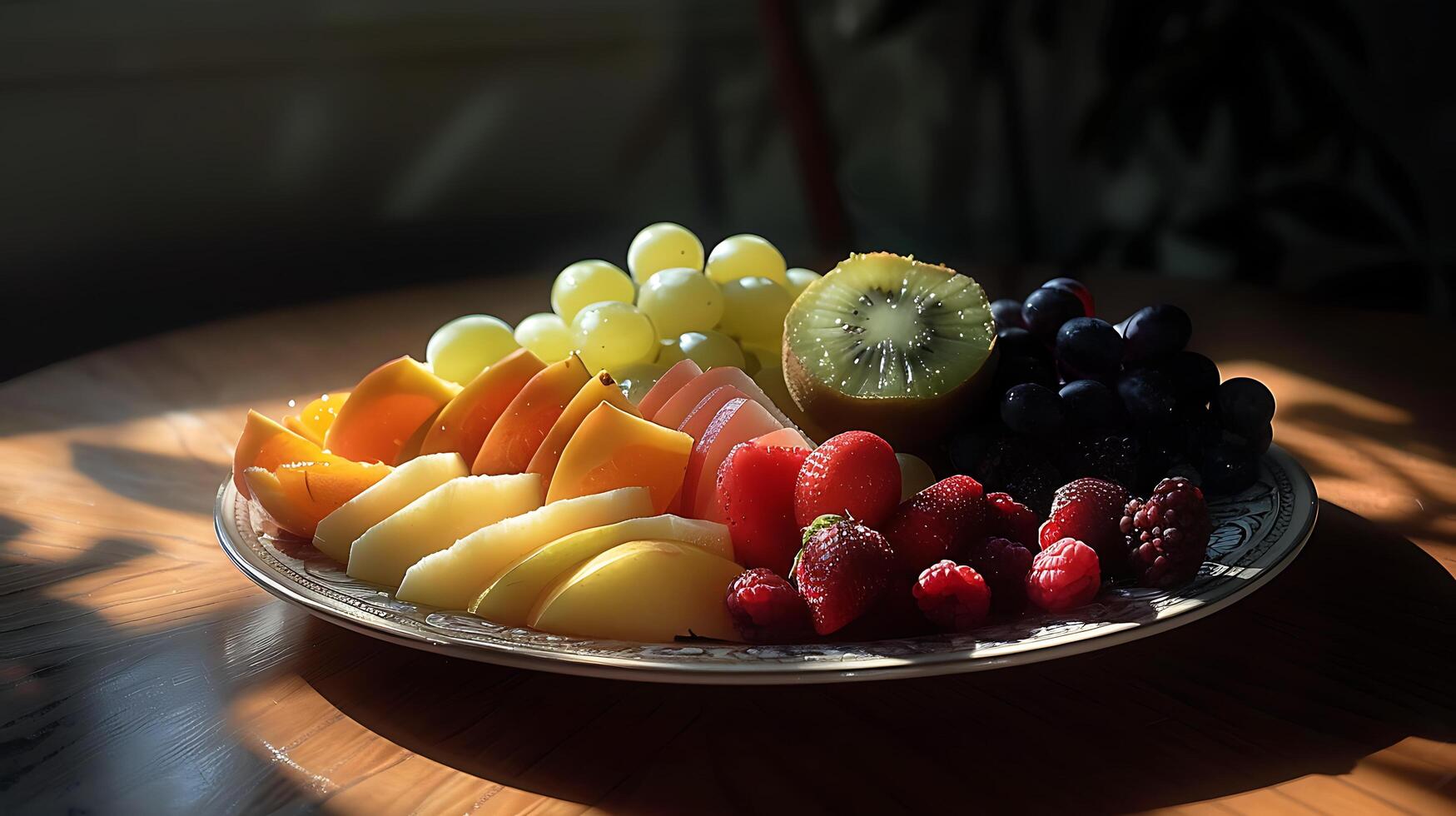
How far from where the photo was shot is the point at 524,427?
1037 mm

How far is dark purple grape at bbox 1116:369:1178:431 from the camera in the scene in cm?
105

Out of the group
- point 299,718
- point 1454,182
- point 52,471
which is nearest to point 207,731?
point 299,718

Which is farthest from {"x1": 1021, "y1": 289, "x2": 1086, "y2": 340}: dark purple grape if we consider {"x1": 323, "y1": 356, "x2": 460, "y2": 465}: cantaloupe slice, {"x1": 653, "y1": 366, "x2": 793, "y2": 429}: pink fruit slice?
{"x1": 323, "y1": 356, "x2": 460, "y2": 465}: cantaloupe slice

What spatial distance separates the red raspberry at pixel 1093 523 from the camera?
→ 33.9 inches

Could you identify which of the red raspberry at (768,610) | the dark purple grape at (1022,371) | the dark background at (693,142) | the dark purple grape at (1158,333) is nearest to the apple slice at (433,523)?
the red raspberry at (768,610)

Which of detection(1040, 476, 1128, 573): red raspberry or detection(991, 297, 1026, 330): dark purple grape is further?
detection(991, 297, 1026, 330): dark purple grape

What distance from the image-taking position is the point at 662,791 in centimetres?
68

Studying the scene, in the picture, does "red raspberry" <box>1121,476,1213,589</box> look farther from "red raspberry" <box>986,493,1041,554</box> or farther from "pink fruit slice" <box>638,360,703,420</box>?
"pink fruit slice" <box>638,360,703,420</box>

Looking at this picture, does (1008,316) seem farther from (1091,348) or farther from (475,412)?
(475,412)

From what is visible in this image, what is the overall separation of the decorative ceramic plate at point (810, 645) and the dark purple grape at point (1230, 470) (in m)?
0.07

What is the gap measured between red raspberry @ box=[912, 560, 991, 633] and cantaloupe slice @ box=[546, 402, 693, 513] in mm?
263

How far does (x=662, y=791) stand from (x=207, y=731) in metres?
0.31

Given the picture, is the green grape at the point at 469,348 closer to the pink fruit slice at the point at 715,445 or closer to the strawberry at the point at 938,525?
the pink fruit slice at the point at 715,445

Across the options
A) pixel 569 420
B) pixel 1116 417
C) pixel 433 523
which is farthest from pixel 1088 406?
pixel 433 523
